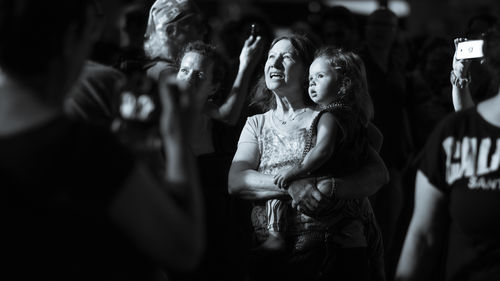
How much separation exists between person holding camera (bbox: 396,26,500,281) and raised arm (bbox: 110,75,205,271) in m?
0.86

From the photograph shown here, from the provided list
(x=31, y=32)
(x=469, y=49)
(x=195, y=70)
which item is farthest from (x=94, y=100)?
(x=469, y=49)

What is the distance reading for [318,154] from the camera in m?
3.99

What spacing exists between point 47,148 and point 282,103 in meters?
2.40

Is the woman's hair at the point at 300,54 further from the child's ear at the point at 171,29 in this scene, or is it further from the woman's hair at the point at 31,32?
the woman's hair at the point at 31,32

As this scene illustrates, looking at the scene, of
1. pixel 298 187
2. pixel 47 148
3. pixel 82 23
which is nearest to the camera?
pixel 47 148

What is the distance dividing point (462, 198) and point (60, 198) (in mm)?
1242

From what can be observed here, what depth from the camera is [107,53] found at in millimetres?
6801

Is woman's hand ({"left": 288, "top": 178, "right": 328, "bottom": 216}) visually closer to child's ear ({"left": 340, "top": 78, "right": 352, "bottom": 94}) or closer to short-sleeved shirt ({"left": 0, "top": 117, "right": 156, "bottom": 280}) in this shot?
child's ear ({"left": 340, "top": 78, "right": 352, "bottom": 94})

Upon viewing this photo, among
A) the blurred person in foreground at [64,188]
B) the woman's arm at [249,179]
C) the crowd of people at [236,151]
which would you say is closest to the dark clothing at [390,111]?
the crowd of people at [236,151]

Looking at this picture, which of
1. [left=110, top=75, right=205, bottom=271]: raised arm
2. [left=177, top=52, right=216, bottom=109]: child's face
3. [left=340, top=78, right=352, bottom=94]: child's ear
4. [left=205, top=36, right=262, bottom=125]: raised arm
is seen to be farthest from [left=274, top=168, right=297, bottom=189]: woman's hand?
[left=110, top=75, right=205, bottom=271]: raised arm

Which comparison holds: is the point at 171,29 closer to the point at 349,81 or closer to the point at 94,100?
the point at 349,81

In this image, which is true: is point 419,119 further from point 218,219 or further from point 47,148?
point 47,148

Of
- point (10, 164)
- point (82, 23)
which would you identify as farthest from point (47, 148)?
point (82, 23)

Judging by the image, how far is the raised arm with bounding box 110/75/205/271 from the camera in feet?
6.96
